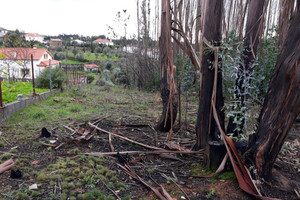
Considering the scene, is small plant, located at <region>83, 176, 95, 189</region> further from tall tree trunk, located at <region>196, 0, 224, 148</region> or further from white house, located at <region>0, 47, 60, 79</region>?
white house, located at <region>0, 47, 60, 79</region>

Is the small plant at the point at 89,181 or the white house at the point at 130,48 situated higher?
the white house at the point at 130,48

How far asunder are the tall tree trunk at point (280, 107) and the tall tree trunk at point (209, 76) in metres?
0.52

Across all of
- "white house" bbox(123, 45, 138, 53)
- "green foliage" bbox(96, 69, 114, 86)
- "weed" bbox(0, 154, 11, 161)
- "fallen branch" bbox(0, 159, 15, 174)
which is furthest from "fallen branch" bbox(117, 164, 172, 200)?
"green foliage" bbox(96, 69, 114, 86)

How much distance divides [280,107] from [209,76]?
0.83 metres

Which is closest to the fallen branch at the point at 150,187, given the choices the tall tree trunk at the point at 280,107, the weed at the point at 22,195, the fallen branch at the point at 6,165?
the tall tree trunk at the point at 280,107

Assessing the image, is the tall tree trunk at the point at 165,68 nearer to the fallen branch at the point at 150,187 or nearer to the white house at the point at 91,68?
the fallen branch at the point at 150,187

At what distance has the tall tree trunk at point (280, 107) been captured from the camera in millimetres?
1611

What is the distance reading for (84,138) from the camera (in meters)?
3.24

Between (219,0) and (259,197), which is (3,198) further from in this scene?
(219,0)

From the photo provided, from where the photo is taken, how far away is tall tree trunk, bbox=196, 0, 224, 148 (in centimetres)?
230

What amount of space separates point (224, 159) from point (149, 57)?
328 inches

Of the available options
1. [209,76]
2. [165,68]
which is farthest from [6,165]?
[165,68]

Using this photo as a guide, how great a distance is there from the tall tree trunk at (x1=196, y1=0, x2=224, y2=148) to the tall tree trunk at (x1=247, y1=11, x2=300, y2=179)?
1.70 feet

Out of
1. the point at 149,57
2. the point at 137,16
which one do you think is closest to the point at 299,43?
the point at 149,57
